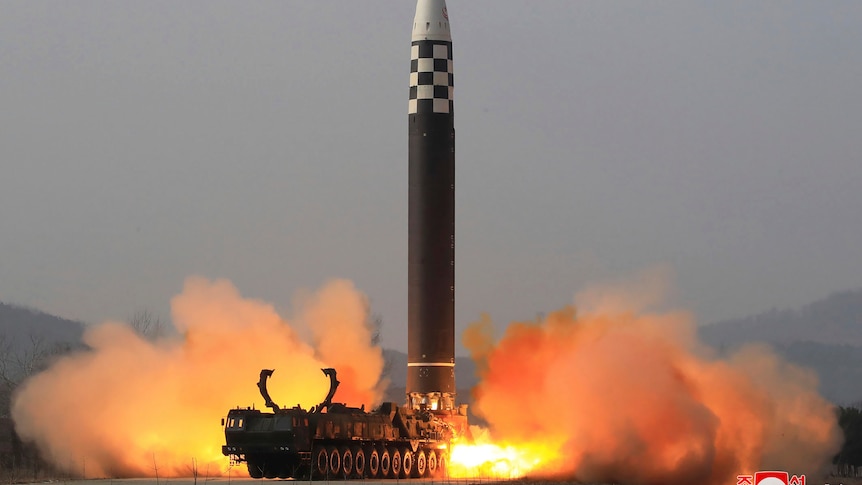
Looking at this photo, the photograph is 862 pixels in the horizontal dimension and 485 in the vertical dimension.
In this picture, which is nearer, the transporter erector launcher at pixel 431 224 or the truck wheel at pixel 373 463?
the truck wheel at pixel 373 463

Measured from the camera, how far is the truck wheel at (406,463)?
52.3m

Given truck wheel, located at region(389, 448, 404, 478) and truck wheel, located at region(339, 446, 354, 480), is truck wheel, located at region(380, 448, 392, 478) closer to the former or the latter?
truck wheel, located at region(389, 448, 404, 478)

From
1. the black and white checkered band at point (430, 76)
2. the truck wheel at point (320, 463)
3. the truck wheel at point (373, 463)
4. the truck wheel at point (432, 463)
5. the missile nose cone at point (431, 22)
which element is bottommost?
the truck wheel at point (320, 463)

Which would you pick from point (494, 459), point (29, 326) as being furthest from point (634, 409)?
point (29, 326)

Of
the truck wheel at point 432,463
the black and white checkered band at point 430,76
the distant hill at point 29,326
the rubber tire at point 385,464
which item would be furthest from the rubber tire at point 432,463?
the distant hill at point 29,326

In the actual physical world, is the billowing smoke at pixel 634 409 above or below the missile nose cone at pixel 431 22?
below

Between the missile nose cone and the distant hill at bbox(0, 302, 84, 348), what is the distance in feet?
301

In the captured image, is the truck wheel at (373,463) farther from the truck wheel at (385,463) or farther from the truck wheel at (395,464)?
the truck wheel at (395,464)

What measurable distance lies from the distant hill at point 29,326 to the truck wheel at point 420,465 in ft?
306

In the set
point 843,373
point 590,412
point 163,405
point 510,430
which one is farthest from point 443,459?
point 843,373

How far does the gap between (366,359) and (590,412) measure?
9542 millimetres

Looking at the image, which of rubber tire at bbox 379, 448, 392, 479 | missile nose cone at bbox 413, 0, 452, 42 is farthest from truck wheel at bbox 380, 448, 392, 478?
missile nose cone at bbox 413, 0, 452, 42

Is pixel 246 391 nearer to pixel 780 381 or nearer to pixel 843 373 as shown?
pixel 780 381

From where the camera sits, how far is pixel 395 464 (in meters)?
51.9
